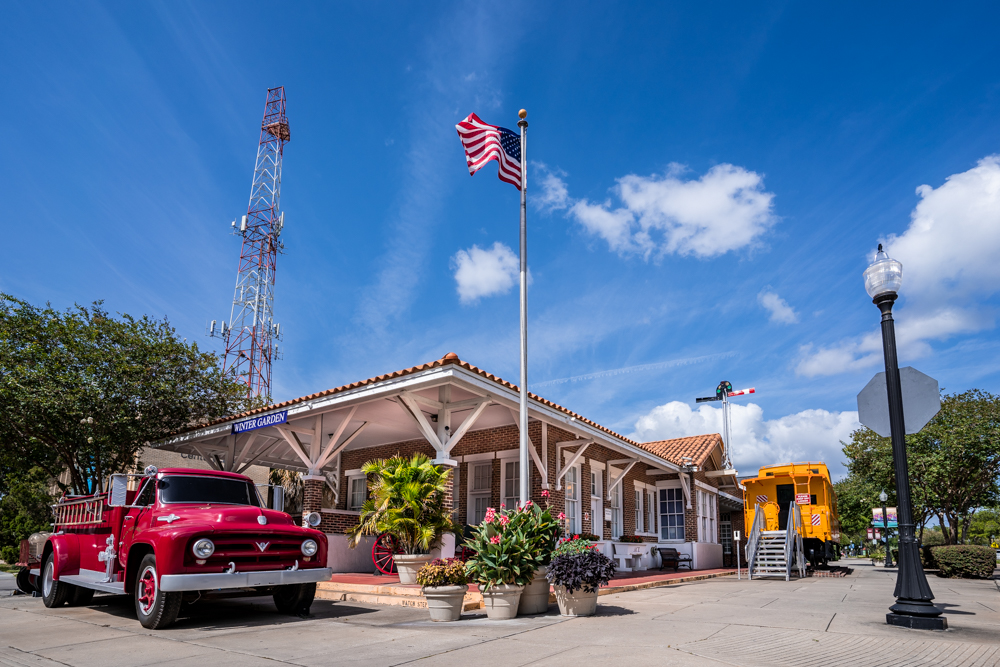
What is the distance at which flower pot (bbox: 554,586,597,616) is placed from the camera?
27.3 feet

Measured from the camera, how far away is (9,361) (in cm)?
1584

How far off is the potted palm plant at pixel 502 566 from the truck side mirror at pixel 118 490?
440 cm

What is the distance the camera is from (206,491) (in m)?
8.76

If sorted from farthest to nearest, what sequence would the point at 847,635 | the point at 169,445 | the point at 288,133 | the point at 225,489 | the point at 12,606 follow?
the point at 288,133 < the point at 169,445 < the point at 12,606 < the point at 225,489 < the point at 847,635

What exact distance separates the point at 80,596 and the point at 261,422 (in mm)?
4701

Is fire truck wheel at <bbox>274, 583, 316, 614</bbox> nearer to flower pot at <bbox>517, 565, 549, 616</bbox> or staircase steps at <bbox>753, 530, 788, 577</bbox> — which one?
flower pot at <bbox>517, 565, 549, 616</bbox>

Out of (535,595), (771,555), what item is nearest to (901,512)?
(535,595)

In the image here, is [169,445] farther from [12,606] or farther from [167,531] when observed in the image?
[167,531]

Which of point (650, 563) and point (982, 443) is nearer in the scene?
point (650, 563)

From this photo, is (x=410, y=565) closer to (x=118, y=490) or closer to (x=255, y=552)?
(x=255, y=552)

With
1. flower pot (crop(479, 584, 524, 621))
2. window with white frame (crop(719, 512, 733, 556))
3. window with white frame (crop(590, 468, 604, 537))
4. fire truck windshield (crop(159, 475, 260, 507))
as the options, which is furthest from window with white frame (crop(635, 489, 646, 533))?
fire truck windshield (crop(159, 475, 260, 507))

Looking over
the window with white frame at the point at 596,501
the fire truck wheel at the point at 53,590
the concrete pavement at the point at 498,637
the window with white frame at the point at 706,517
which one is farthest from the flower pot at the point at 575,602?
the window with white frame at the point at 706,517

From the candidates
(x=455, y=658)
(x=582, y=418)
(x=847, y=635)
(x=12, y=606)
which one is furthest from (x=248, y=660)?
(x=582, y=418)

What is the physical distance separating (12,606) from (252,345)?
A: 63.0 ft
